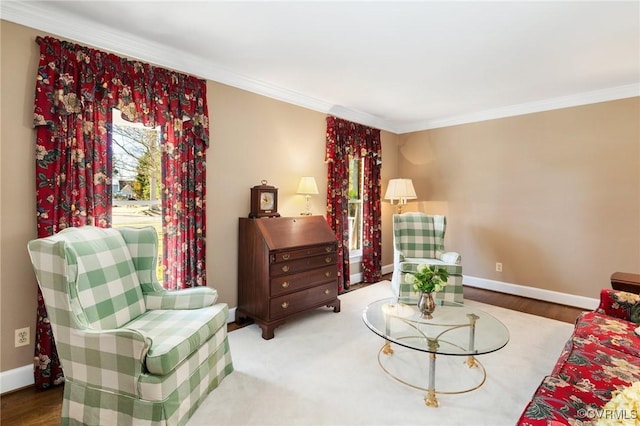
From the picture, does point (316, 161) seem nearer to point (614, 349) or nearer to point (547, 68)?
point (547, 68)

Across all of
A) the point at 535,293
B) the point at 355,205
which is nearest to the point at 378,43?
the point at 355,205

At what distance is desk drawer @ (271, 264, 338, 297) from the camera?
2848 mm

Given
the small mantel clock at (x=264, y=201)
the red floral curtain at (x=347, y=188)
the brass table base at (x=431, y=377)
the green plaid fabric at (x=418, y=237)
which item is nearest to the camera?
the brass table base at (x=431, y=377)

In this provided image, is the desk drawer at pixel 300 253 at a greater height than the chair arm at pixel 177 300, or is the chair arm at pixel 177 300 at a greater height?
the desk drawer at pixel 300 253

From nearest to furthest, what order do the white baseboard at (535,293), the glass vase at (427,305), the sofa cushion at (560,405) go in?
the sofa cushion at (560,405), the glass vase at (427,305), the white baseboard at (535,293)

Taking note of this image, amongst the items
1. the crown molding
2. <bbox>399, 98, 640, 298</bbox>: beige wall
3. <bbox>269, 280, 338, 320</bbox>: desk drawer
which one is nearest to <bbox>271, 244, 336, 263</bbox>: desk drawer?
<bbox>269, 280, 338, 320</bbox>: desk drawer

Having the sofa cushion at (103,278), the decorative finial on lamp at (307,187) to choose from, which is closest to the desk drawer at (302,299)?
the decorative finial on lamp at (307,187)

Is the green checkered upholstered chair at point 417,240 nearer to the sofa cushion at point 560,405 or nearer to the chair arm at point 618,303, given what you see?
the chair arm at point 618,303

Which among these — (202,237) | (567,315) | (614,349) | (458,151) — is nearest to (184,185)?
(202,237)

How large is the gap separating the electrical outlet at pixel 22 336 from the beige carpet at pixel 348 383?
1.28 m

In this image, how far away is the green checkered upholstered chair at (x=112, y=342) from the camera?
59.6 inches

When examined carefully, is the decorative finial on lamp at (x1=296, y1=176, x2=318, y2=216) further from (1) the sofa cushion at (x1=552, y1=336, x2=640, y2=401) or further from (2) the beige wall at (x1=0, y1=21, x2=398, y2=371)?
(1) the sofa cushion at (x1=552, y1=336, x2=640, y2=401)

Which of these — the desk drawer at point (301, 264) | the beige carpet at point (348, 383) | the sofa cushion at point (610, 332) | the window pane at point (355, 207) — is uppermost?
the window pane at point (355, 207)

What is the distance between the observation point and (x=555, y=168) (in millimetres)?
3762
